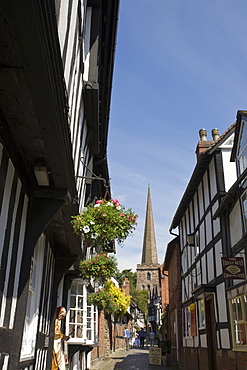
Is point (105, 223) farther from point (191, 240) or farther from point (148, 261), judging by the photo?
point (148, 261)

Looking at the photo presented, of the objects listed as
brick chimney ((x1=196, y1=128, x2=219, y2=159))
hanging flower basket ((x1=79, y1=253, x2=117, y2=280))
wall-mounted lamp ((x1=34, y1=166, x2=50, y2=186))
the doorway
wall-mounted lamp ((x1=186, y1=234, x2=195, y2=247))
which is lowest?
the doorway

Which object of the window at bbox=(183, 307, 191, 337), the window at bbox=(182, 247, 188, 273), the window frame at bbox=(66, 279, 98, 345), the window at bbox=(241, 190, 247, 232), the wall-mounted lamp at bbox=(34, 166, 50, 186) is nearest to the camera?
the wall-mounted lamp at bbox=(34, 166, 50, 186)

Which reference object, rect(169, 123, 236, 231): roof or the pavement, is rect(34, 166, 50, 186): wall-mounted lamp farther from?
the pavement

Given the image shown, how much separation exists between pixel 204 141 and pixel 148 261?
68.8 metres

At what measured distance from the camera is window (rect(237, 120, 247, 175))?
29.3 feet

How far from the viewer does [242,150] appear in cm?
912

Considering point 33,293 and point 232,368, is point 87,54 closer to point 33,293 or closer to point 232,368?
point 33,293

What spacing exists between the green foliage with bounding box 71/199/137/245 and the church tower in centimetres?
7219

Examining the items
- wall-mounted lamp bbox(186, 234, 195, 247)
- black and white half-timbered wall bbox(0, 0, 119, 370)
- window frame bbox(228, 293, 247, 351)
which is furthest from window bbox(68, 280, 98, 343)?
wall-mounted lamp bbox(186, 234, 195, 247)

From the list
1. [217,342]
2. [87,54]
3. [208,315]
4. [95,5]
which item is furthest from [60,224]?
[208,315]

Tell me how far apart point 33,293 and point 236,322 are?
5416 millimetres

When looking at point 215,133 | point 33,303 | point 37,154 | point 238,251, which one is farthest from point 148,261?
point 37,154

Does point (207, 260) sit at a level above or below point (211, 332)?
above

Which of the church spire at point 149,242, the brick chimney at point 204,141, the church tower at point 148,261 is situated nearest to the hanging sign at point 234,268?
the brick chimney at point 204,141
